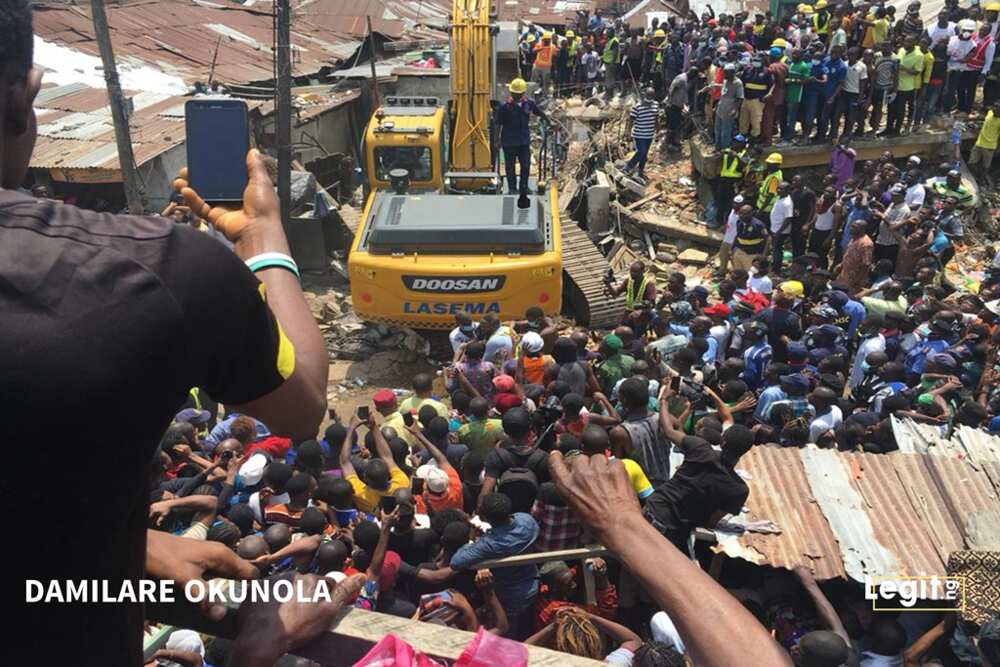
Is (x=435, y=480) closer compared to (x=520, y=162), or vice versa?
(x=435, y=480)

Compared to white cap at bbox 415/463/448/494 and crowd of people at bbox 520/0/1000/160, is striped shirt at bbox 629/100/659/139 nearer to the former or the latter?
crowd of people at bbox 520/0/1000/160

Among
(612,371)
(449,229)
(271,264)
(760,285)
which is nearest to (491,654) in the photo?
(271,264)

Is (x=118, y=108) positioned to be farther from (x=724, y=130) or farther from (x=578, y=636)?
(x=578, y=636)

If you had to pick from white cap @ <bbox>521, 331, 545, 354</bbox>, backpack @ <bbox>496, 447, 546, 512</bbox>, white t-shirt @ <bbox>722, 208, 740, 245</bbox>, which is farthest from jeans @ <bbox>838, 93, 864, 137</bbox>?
backpack @ <bbox>496, 447, 546, 512</bbox>

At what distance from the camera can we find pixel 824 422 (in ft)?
22.5

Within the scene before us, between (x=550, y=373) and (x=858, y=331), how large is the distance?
3658 millimetres

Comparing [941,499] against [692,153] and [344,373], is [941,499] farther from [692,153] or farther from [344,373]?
[692,153]

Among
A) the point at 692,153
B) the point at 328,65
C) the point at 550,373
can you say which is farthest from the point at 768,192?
the point at 328,65

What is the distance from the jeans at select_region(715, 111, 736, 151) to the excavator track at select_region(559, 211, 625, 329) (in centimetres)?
359

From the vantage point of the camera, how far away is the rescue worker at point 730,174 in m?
13.5

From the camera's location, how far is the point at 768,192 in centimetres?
1279

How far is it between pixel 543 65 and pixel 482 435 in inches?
608

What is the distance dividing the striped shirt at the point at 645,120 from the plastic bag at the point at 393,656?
14.4 metres

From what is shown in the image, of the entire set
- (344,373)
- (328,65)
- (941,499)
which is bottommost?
(344,373)
